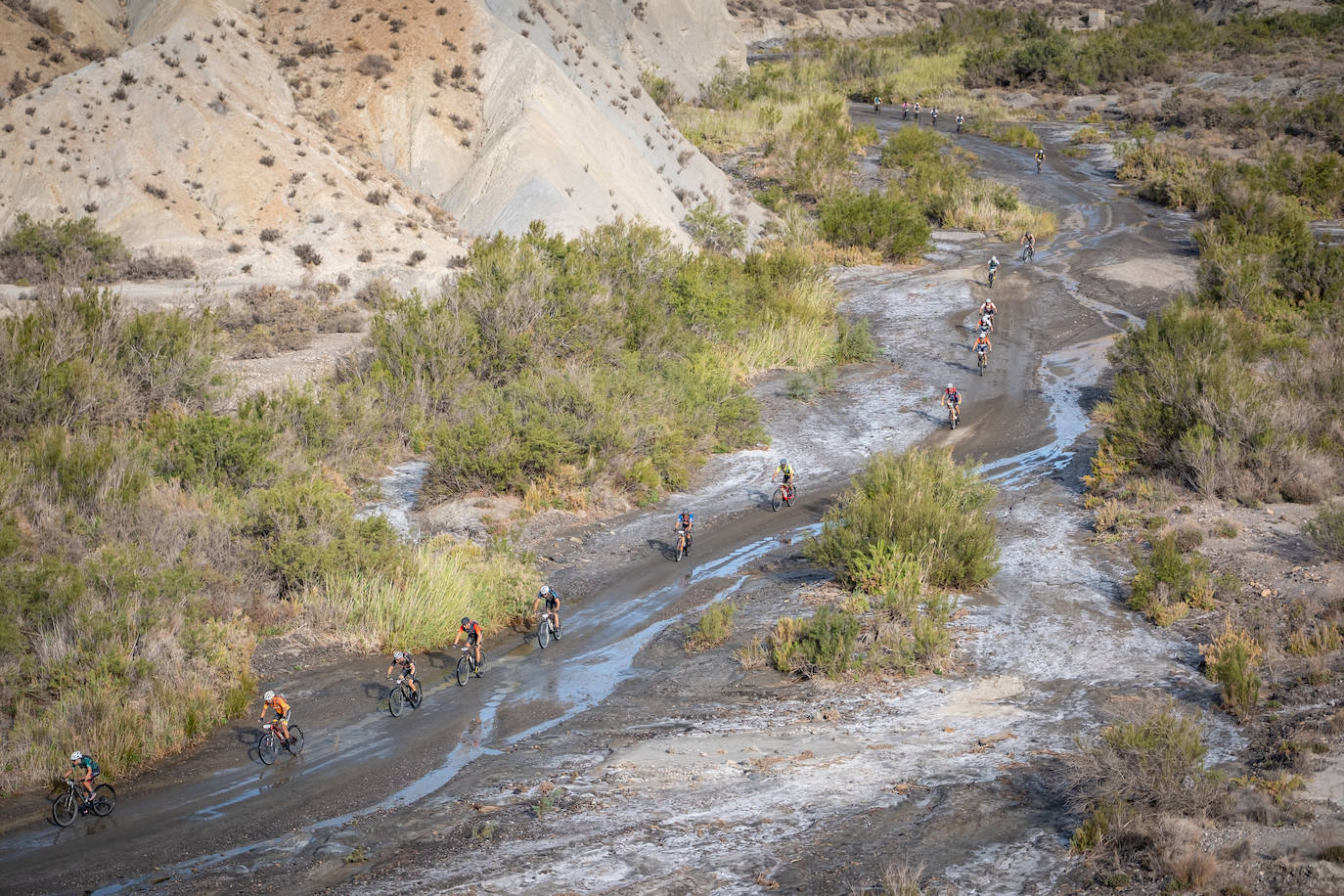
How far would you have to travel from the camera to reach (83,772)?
Answer: 12383 millimetres

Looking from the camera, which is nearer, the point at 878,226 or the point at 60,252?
the point at 60,252

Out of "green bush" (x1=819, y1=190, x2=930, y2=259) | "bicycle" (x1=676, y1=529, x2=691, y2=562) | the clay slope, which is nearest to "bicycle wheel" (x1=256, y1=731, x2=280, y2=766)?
"bicycle" (x1=676, y1=529, x2=691, y2=562)

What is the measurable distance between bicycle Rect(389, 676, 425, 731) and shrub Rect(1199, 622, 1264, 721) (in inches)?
424

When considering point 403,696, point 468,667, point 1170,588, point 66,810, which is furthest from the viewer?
point 1170,588

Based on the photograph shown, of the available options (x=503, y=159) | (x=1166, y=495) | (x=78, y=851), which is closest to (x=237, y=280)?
(x=503, y=159)

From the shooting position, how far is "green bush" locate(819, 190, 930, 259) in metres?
45.5

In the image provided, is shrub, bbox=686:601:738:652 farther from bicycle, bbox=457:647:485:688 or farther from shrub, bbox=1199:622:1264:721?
shrub, bbox=1199:622:1264:721

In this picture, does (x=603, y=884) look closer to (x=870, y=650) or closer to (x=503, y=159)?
(x=870, y=650)

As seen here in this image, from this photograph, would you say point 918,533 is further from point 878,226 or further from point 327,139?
point 878,226

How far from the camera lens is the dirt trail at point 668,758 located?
10.7 meters

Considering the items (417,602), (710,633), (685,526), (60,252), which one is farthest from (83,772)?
(60,252)

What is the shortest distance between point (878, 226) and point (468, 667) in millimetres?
33990

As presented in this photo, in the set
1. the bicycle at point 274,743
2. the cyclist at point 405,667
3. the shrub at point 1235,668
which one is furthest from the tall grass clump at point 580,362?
the shrub at point 1235,668

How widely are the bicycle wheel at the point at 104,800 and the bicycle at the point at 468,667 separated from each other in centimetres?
498
